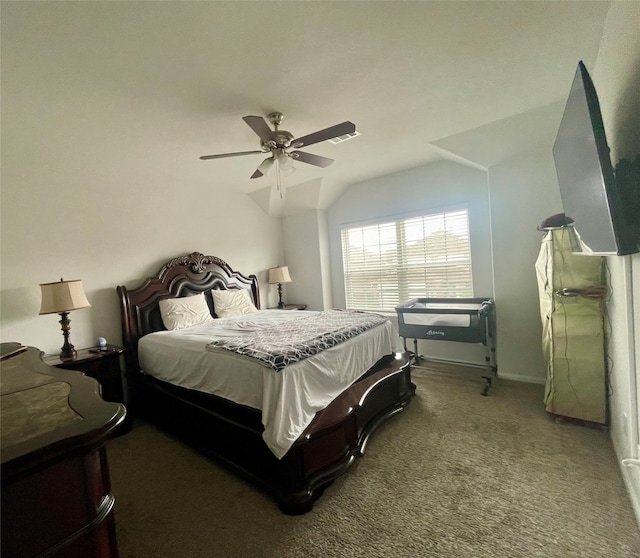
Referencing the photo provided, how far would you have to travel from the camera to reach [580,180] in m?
1.41

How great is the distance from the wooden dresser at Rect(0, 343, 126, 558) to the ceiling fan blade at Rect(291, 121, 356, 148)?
2030 mm

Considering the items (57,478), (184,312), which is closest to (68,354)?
(184,312)

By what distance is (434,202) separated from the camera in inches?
158

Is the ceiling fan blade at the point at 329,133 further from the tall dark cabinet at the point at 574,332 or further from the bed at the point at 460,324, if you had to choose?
the bed at the point at 460,324

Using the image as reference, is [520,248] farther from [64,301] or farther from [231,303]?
[64,301]

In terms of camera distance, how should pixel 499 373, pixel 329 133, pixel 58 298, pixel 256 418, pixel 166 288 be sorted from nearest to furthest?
pixel 256 418 → pixel 329 133 → pixel 58 298 → pixel 499 373 → pixel 166 288

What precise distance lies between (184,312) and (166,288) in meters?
0.39

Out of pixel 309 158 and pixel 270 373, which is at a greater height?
pixel 309 158

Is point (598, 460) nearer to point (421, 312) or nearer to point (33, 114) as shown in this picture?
point (421, 312)

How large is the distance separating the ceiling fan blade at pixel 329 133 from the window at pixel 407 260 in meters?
2.34

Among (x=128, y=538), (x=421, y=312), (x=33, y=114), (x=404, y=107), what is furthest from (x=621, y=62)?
(x=33, y=114)

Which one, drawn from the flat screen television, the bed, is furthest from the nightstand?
the flat screen television

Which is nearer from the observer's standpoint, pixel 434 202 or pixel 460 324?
pixel 460 324

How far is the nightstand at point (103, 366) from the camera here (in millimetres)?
2562
